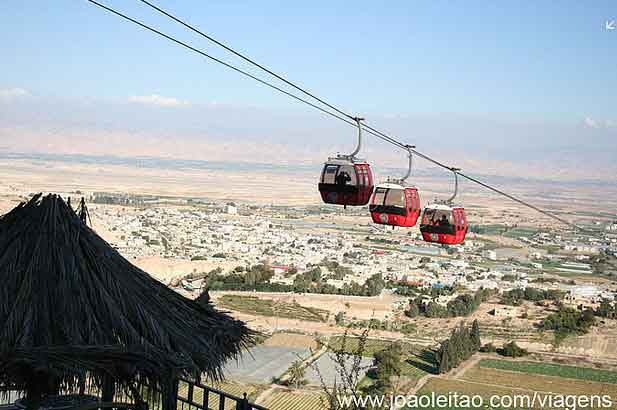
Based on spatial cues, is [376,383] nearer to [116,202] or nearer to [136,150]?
[116,202]

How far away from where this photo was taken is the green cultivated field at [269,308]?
2681cm

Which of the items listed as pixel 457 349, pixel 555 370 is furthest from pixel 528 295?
pixel 457 349

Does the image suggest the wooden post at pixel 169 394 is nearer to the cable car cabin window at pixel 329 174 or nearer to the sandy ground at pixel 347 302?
the cable car cabin window at pixel 329 174

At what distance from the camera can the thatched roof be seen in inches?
114

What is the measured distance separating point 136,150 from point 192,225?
75.7 metres

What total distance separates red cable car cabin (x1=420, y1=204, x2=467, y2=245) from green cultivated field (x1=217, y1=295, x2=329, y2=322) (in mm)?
19443

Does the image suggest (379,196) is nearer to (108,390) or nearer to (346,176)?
(346,176)

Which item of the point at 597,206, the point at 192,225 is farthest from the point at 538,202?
the point at 192,225

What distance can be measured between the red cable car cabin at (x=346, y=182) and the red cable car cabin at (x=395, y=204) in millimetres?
449

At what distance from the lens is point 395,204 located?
683 centimetres

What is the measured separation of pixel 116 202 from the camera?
62.8 meters

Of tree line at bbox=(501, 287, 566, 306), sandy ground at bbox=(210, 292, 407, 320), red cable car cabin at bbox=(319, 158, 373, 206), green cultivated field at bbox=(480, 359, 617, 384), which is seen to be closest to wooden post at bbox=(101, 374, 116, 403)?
red cable car cabin at bbox=(319, 158, 373, 206)

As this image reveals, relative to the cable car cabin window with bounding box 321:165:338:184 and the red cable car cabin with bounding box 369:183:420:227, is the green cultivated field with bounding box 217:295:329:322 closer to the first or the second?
the red cable car cabin with bounding box 369:183:420:227

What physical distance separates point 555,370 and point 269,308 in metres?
10.6
